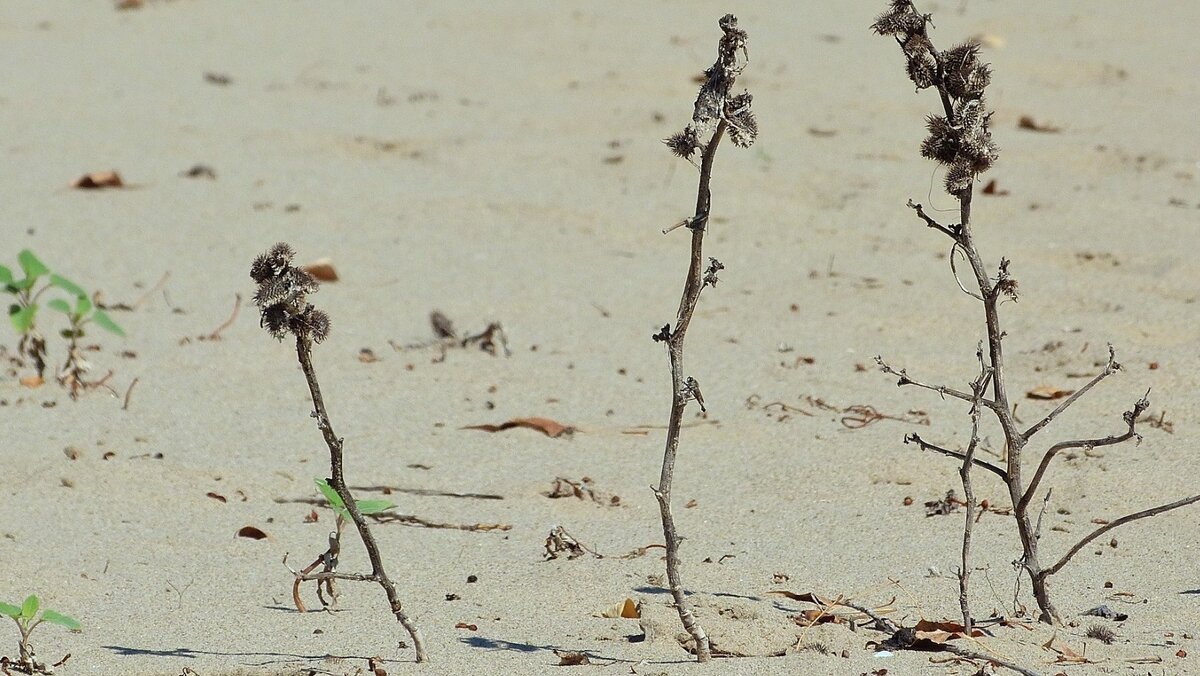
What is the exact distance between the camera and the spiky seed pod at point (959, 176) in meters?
2.23

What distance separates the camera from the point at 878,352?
4305 millimetres

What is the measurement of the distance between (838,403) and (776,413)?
0.18m

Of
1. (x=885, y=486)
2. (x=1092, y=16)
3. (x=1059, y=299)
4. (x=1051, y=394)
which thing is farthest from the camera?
(x=1092, y=16)

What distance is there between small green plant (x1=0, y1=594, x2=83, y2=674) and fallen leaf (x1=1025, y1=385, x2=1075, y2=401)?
8.49 feet

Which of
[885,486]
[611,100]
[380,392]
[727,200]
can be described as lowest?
[885,486]

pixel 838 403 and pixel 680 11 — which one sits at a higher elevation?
pixel 680 11

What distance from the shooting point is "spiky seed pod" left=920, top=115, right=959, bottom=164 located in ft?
7.38

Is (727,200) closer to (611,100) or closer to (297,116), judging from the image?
(611,100)

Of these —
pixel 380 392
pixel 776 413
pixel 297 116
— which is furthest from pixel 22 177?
pixel 776 413

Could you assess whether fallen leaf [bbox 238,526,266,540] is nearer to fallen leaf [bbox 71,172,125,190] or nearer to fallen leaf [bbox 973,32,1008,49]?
fallen leaf [bbox 71,172,125,190]

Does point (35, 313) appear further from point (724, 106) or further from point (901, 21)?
point (901, 21)

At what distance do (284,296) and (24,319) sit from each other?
2.16 meters

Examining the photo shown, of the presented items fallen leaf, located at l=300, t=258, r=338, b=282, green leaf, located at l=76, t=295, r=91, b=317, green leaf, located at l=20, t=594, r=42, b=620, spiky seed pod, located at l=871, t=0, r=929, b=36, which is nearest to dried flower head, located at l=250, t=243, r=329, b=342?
green leaf, located at l=20, t=594, r=42, b=620

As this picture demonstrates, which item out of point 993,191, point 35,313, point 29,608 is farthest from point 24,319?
point 993,191
